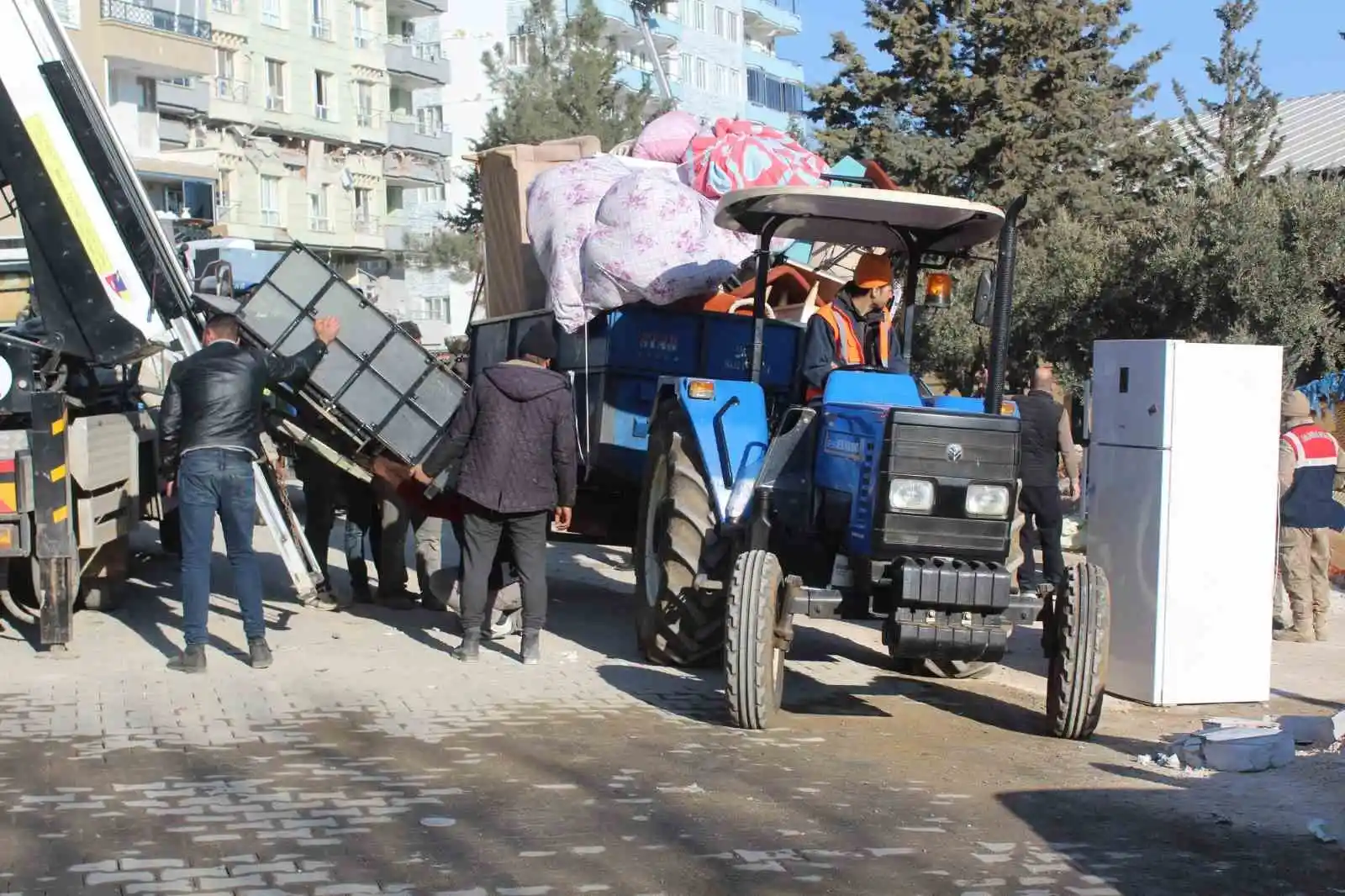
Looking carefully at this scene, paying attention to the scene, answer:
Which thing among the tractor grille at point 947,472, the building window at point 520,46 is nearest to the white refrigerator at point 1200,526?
the tractor grille at point 947,472

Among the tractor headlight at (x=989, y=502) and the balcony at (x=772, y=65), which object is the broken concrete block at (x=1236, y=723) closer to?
the tractor headlight at (x=989, y=502)

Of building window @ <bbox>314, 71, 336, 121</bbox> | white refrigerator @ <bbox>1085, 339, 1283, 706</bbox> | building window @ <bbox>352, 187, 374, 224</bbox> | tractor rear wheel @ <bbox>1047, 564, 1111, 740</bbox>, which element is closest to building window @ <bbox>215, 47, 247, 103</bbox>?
building window @ <bbox>314, 71, 336, 121</bbox>

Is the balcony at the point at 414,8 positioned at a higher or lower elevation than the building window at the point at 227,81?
higher

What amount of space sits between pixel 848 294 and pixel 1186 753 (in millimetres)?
2957

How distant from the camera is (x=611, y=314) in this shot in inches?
400

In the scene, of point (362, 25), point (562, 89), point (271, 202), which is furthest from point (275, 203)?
point (562, 89)

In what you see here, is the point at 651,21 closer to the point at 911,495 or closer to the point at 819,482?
the point at 819,482

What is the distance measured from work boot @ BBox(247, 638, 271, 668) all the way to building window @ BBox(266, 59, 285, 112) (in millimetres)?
45666

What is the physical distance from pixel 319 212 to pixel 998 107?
3006cm

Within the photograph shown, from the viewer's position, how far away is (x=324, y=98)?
54875 millimetres

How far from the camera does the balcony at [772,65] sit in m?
73.9

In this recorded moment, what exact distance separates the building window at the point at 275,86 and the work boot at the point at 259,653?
4567 centimetres

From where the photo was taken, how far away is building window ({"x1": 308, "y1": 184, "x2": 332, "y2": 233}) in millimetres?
53500

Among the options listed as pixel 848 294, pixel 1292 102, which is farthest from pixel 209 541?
pixel 1292 102
